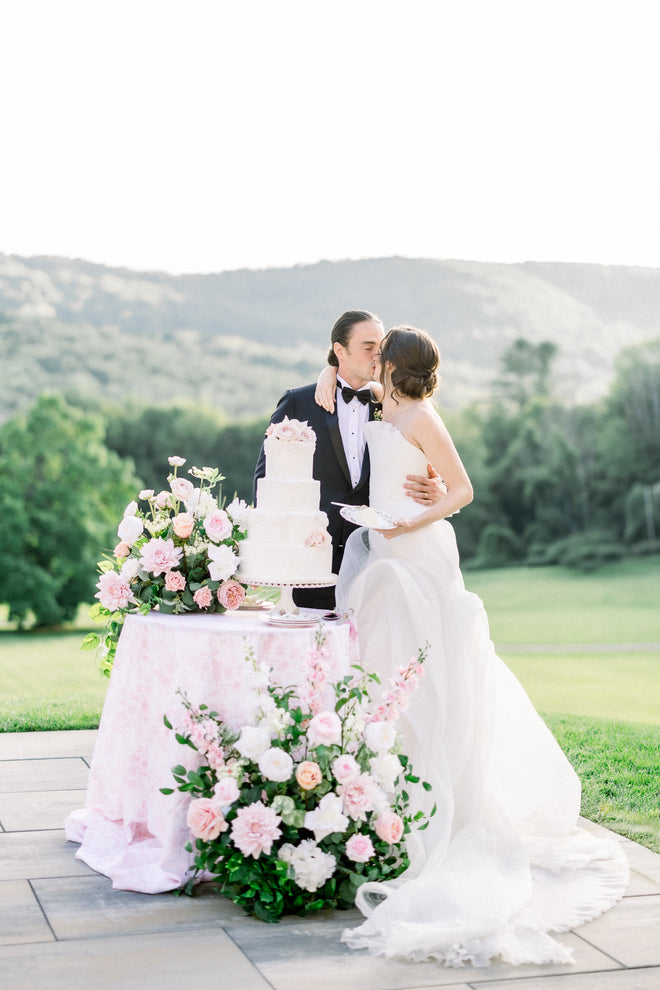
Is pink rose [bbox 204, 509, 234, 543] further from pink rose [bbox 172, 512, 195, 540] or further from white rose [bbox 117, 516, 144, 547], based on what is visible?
white rose [bbox 117, 516, 144, 547]

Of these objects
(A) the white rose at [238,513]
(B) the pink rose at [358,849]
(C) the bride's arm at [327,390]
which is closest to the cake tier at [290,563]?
(A) the white rose at [238,513]

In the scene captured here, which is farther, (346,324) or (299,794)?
(346,324)

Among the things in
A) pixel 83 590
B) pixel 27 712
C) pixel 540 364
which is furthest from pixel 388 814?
pixel 540 364

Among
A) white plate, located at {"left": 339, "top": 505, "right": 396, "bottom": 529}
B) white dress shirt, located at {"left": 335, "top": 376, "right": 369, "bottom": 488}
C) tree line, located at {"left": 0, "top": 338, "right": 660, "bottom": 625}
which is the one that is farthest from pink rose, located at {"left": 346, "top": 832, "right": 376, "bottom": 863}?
tree line, located at {"left": 0, "top": 338, "right": 660, "bottom": 625}

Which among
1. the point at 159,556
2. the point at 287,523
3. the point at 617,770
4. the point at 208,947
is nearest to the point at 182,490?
the point at 159,556

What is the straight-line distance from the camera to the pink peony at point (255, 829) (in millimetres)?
3217

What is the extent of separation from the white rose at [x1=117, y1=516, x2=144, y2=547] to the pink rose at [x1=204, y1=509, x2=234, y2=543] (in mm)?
297

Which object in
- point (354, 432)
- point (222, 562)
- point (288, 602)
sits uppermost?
point (354, 432)

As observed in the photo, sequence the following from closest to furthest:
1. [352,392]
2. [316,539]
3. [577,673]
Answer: [316,539] → [352,392] → [577,673]

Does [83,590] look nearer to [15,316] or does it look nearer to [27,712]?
[15,316]

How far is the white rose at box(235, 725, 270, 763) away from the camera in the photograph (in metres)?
3.29

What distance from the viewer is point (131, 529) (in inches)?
154

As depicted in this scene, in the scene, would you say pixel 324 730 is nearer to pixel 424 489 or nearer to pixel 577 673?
pixel 424 489

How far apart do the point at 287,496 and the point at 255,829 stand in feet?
3.34
